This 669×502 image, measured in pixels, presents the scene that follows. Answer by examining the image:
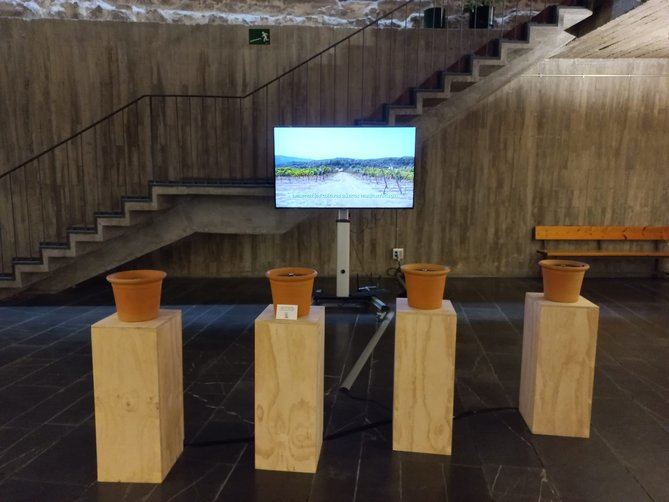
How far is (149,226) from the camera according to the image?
584 cm

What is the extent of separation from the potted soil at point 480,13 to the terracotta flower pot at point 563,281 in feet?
15.4

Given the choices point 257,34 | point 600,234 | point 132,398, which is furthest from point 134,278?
point 600,234

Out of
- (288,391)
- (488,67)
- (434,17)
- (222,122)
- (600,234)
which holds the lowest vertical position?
(288,391)

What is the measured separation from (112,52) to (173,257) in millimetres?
2637

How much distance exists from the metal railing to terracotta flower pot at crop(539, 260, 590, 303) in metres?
4.15

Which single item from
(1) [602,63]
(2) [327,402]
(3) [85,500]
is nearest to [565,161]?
(1) [602,63]

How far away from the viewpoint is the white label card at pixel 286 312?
7.38ft

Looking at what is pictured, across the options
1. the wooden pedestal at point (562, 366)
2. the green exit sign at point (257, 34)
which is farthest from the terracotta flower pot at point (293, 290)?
the green exit sign at point (257, 34)

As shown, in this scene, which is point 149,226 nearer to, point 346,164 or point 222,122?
point 222,122

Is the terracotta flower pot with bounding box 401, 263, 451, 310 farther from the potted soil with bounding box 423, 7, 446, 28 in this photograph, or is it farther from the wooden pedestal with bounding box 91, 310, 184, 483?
the potted soil with bounding box 423, 7, 446, 28

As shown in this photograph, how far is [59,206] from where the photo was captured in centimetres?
637

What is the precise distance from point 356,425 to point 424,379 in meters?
0.58

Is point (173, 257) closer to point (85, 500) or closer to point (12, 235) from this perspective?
point (12, 235)

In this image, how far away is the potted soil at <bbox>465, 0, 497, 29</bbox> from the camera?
20.2 ft
